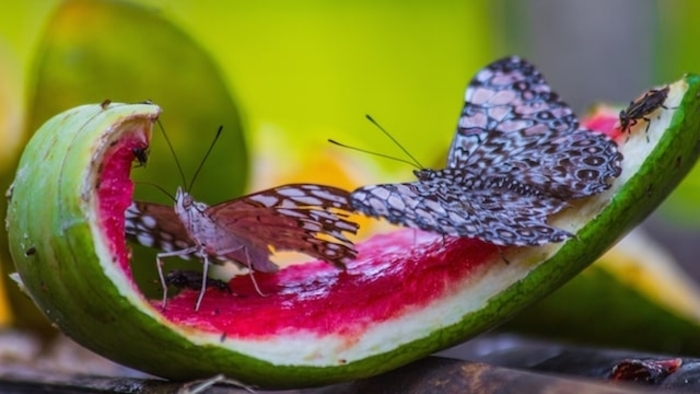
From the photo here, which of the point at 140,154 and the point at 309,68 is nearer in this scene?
the point at 140,154

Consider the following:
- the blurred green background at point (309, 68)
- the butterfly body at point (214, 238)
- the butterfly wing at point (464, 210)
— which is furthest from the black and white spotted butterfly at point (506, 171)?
the blurred green background at point (309, 68)

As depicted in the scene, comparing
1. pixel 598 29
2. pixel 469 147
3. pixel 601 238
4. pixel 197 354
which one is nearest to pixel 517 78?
pixel 469 147

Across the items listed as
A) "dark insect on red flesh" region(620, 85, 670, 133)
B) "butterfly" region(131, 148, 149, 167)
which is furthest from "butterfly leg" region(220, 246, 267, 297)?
"dark insect on red flesh" region(620, 85, 670, 133)

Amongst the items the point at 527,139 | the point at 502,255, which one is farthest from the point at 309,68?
the point at 502,255

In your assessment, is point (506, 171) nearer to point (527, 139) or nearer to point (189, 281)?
point (527, 139)

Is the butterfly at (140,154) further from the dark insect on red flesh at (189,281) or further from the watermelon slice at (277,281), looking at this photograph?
the dark insect on red flesh at (189,281)
